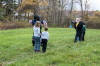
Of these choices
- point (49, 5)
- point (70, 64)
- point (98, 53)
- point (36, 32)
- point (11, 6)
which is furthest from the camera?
point (49, 5)

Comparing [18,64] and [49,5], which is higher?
[49,5]

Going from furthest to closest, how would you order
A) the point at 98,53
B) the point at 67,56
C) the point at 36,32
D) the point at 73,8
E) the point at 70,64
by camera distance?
the point at 73,8 < the point at 36,32 < the point at 98,53 < the point at 67,56 < the point at 70,64

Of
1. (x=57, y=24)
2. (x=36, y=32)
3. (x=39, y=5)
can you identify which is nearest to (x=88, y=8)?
(x=57, y=24)

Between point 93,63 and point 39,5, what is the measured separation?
43187mm

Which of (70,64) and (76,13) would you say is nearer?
(70,64)

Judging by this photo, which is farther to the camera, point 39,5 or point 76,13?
point 76,13

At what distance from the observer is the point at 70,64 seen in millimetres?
6301

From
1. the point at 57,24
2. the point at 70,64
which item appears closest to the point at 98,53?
the point at 70,64

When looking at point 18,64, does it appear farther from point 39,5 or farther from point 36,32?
point 39,5

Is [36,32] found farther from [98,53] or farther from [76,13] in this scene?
[76,13]

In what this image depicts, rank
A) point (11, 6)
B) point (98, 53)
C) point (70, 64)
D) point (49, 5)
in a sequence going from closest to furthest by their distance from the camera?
point (70, 64), point (98, 53), point (11, 6), point (49, 5)

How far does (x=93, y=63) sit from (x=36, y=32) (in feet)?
12.1

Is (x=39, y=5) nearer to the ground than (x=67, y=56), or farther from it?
farther from it

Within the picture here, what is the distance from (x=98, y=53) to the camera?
8148 millimetres
